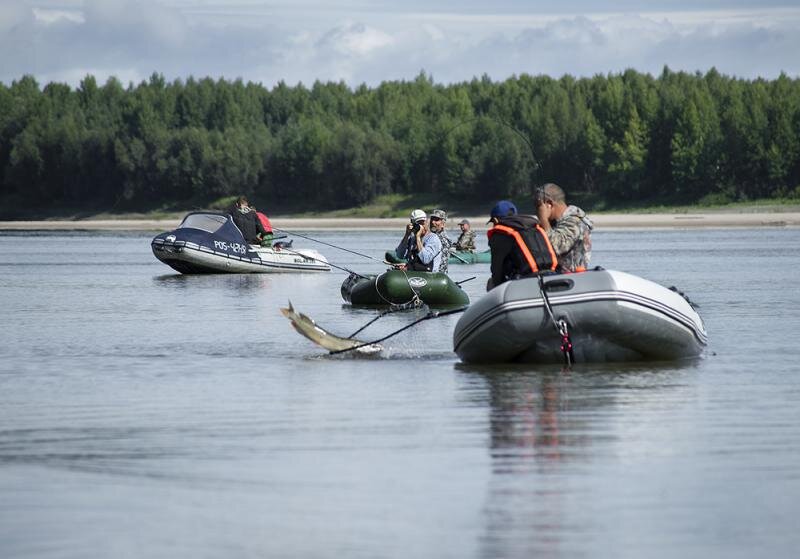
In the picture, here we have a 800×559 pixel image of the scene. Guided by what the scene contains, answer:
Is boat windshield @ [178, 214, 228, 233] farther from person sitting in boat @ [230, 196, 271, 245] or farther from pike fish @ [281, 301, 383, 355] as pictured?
pike fish @ [281, 301, 383, 355]

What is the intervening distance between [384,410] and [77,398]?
2.69 metres

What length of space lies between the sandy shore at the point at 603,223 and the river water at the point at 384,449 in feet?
193

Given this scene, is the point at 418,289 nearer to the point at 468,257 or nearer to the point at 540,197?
the point at 540,197

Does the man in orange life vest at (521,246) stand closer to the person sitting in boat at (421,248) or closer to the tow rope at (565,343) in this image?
the tow rope at (565,343)

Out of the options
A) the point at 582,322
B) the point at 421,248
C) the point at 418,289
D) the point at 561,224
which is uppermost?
the point at 561,224

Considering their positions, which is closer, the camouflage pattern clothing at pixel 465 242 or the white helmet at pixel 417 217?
the white helmet at pixel 417 217

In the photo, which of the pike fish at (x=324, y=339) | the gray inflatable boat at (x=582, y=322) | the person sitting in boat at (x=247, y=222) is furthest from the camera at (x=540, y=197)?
the person sitting in boat at (x=247, y=222)

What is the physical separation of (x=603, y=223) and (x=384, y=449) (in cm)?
7212

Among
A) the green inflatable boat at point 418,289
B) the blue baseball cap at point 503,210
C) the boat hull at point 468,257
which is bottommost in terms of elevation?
the boat hull at point 468,257

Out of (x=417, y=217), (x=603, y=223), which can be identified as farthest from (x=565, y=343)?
(x=603, y=223)

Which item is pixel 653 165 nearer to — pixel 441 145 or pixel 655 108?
pixel 655 108

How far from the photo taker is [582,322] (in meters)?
13.9

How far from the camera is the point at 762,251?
45688 mm

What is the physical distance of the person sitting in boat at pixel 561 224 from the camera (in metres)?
14.1
